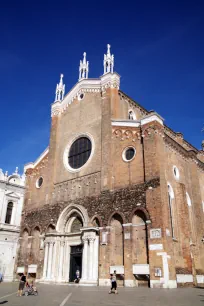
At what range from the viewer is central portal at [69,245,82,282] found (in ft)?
72.0

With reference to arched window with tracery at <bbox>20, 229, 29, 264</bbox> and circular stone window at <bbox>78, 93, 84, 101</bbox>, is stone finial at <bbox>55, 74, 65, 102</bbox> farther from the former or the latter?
arched window with tracery at <bbox>20, 229, 29, 264</bbox>

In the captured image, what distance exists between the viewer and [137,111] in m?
26.6

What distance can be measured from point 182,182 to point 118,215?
6.36 metres

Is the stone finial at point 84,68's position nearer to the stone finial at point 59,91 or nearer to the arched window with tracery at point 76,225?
the stone finial at point 59,91

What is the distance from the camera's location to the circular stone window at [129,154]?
2108 cm

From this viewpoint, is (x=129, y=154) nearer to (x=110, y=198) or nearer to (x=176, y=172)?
(x=110, y=198)

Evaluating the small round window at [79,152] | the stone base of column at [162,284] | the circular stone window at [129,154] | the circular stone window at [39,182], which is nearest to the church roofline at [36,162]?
the circular stone window at [39,182]

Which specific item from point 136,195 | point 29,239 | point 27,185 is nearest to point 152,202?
point 136,195

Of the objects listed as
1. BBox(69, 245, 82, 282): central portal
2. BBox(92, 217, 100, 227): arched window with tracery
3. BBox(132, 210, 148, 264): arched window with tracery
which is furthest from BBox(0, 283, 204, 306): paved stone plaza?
BBox(69, 245, 82, 282): central portal

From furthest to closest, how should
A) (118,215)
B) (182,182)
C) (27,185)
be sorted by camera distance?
(27,185)
(182,182)
(118,215)

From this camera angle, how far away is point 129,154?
2138 centimetres

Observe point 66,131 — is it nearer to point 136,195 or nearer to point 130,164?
point 130,164

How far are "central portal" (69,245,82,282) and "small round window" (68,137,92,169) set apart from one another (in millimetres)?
6602

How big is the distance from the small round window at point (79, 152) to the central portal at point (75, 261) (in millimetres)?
6602
